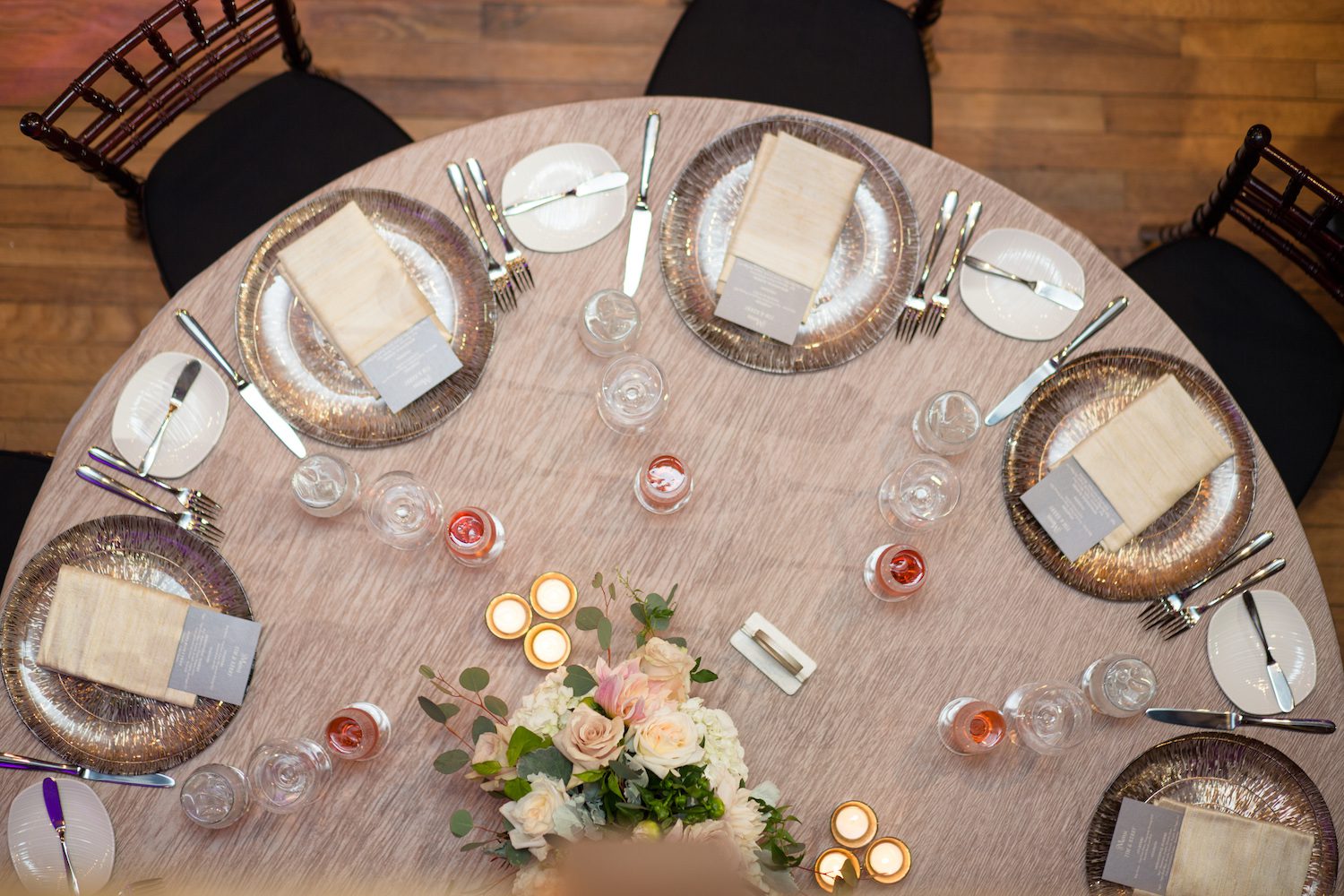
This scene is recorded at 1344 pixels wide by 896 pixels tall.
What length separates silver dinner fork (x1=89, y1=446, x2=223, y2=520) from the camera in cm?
143

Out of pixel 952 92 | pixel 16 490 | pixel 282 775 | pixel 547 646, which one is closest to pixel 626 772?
pixel 547 646

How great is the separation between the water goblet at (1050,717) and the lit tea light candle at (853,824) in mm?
268

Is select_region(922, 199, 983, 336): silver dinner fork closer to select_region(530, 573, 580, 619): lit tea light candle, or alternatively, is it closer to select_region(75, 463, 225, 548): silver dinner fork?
select_region(530, 573, 580, 619): lit tea light candle

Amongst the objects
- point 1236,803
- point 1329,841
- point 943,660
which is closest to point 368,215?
point 943,660

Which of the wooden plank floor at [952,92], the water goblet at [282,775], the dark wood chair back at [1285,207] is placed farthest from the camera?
the wooden plank floor at [952,92]

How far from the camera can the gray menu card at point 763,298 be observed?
1480 millimetres

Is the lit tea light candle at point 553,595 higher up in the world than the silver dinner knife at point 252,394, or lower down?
→ lower down

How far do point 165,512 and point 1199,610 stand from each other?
1634 mm

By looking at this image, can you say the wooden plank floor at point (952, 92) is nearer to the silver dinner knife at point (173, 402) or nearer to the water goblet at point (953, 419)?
the silver dinner knife at point (173, 402)

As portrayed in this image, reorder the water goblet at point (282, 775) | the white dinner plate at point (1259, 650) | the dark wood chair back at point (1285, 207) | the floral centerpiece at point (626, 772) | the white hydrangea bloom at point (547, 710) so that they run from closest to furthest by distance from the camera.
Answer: the floral centerpiece at point (626, 772)
the white hydrangea bloom at point (547, 710)
the water goblet at point (282, 775)
the white dinner plate at point (1259, 650)
the dark wood chair back at point (1285, 207)

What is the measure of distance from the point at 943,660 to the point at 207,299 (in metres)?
1.31

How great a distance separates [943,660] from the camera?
145 cm

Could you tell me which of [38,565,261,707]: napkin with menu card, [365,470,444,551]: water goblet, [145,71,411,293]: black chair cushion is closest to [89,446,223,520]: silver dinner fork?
[38,565,261,707]: napkin with menu card

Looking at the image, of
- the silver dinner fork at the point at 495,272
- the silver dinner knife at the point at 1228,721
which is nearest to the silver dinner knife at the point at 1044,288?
the silver dinner knife at the point at 1228,721
